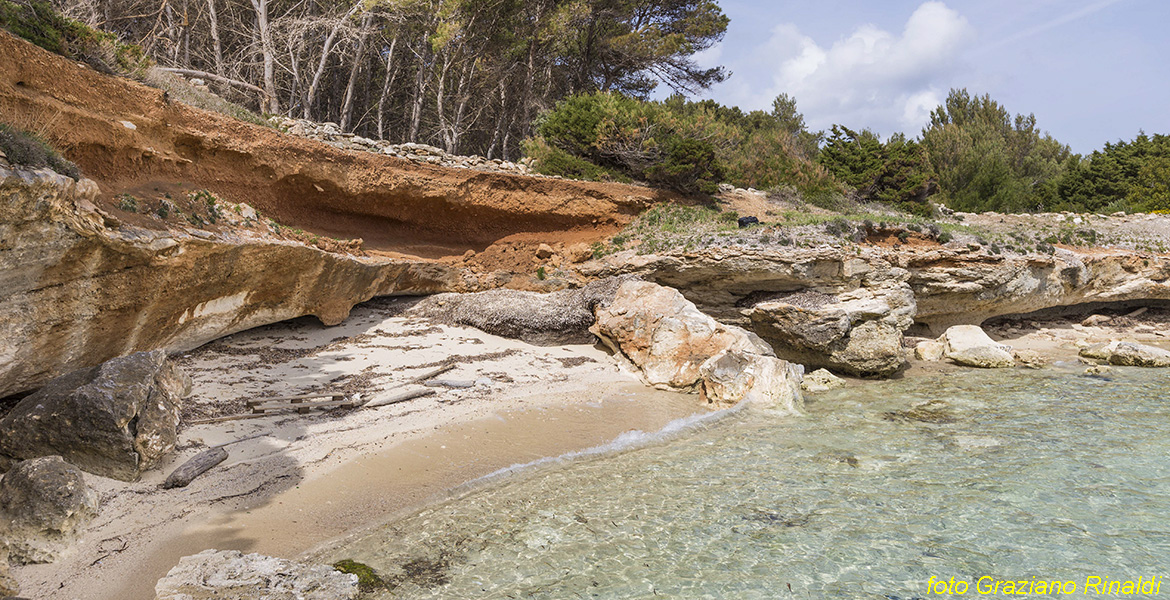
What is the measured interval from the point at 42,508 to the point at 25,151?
134 inches

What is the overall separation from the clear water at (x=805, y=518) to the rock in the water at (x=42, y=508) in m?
2.15

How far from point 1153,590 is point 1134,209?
1025 inches

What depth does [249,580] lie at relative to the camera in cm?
442

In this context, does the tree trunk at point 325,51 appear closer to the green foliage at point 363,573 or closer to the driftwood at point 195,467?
the driftwood at point 195,467

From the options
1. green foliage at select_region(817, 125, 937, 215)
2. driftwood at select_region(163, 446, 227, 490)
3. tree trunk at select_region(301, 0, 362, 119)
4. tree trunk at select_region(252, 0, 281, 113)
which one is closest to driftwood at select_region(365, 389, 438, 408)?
driftwood at select_region(163, 446, 227, 490)

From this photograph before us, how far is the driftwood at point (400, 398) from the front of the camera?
8398 mm

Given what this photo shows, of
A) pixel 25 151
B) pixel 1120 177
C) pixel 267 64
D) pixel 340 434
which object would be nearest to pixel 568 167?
pixel 267 64

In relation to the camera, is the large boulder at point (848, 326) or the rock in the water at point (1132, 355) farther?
the rock in the water at point (1132, 355)

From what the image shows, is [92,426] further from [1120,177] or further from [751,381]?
[1120,177]

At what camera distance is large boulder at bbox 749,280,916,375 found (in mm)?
12500

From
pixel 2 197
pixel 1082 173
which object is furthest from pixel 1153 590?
pixel 1082 173

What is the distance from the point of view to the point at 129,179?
29.8 feet

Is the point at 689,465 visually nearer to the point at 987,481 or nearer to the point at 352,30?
the point at 987,481

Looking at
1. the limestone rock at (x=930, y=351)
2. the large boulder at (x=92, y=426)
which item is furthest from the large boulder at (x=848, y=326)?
the large boulder at (x=92, y=426)
